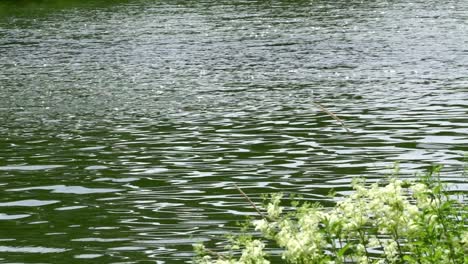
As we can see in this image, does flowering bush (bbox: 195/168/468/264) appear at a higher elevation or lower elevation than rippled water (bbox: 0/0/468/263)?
higher

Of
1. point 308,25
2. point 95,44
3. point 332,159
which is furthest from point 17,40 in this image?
point 332,159

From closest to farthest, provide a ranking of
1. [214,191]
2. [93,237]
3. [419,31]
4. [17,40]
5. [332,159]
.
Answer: [93,237] → [214,191] → [332,159] → [419,31] → [17,40]

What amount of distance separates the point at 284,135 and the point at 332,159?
370cm

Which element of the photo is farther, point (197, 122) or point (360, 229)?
point (197, 122)

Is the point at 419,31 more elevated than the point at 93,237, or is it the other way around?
the point at 93,237

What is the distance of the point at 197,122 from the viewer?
2855 centimetres

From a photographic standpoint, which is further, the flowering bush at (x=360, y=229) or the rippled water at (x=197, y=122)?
the rippled water at (x=197, y=122)

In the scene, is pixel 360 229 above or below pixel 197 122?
above

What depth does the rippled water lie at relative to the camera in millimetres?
17734

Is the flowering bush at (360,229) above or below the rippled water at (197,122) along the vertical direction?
above

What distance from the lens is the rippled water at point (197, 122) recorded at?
17734mm

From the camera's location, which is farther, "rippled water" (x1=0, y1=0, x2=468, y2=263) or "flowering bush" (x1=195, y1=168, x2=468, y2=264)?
"rippled water" (x1=0, y1=0, x2=468, y2=263)

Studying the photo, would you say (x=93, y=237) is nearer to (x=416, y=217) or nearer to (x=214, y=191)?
(x=214, y=191)

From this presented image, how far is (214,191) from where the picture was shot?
770 inches
